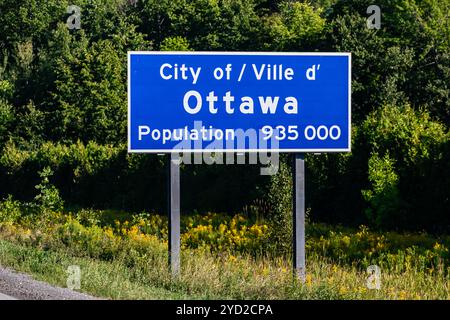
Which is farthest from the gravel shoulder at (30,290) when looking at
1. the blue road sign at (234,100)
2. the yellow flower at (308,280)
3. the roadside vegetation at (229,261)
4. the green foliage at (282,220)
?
the green foliage at (282,220)

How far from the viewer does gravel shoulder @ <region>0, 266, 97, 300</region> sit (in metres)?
10.1

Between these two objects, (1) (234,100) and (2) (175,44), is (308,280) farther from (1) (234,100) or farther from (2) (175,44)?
(2) (175,44)

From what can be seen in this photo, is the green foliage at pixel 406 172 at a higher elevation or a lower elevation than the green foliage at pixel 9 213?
higher

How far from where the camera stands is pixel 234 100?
13680 mm

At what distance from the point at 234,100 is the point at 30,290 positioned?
4660mm

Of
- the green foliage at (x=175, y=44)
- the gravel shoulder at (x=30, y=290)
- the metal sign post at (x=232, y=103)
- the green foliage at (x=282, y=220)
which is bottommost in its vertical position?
the gravel shoulder at (x=30, y=290)

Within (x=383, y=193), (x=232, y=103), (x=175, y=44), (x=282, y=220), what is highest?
(x=175, y=44)

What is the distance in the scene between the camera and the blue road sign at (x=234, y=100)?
1354 centimetres

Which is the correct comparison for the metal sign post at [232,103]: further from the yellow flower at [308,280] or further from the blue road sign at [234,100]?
the yellow flower at [308,280]

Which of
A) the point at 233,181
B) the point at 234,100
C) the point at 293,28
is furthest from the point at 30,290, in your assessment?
the point at 293,28

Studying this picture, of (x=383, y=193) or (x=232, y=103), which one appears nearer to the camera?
(x=232, y=103)

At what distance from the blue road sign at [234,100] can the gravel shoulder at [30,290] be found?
9.57 feet
